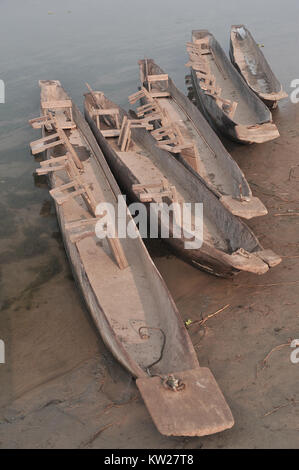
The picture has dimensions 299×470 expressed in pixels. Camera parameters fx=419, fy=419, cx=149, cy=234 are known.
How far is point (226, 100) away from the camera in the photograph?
1124 centimetres

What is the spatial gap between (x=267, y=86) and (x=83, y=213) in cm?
847

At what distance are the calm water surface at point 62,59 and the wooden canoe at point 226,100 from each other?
69.4 inches

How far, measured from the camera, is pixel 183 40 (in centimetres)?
2222

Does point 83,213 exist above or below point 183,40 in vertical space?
below

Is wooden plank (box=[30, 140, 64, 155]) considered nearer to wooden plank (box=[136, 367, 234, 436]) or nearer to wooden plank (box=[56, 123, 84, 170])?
wooden plank (box=[56, 123, 84, 170])

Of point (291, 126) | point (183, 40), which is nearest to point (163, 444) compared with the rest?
point (291, 126)

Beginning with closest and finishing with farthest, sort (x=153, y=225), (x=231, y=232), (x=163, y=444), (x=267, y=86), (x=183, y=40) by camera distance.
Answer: (x=163, y=444)
(x=231, y=232)
(x=153, y=225)
(x=267, y=86)
(x=183, y=40)

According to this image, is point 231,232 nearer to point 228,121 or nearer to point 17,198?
point 228,121

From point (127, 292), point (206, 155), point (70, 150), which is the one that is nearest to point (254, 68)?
point (206, 155)

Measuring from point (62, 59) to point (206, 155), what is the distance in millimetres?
13646

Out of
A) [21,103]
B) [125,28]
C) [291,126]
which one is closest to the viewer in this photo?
[291,126]

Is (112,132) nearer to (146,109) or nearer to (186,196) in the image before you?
(146,109)

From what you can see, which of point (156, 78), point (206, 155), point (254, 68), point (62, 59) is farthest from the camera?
point (62, 59)
